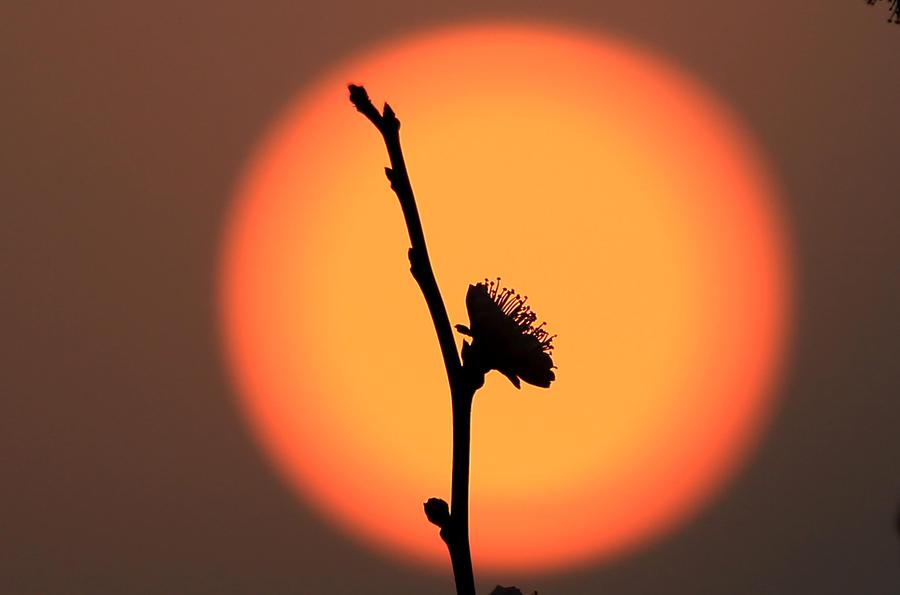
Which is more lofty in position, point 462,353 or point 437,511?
point 462,353

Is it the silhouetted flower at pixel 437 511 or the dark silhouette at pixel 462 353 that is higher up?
the dark silhouette at pixel 462 353

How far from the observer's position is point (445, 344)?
5.03 ft

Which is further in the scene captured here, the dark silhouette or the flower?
the flower

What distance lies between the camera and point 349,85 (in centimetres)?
144

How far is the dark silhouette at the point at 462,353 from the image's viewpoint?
1446 millimetres

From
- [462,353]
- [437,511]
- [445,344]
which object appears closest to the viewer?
[445,344]

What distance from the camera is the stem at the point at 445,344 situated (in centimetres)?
143

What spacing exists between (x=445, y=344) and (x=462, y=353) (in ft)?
1.13

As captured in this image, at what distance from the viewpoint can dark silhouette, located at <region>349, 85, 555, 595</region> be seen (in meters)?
1.45

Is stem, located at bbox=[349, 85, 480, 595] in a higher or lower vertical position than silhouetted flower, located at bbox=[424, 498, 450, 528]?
higher

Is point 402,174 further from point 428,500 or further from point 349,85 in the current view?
point 428,500

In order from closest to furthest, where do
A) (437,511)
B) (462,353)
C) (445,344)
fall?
(445,344)
(437,511)
(462,353)

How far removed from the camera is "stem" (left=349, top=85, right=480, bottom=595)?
4.69 feet

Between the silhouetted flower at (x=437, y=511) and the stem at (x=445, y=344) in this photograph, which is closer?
the stem at (x=445, y=344)
